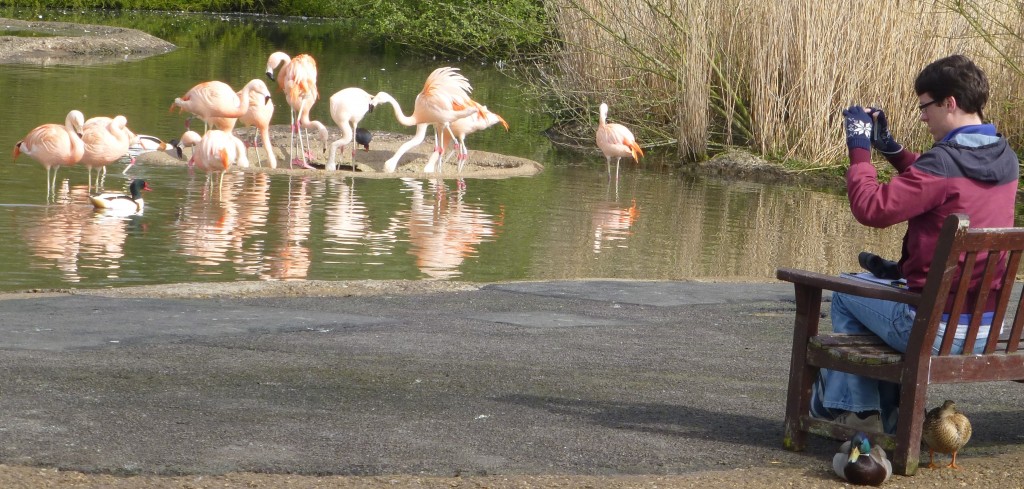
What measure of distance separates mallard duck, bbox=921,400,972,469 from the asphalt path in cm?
38

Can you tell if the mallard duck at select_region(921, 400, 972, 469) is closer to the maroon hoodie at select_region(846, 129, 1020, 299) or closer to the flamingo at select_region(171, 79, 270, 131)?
the maroon hoodie at select_region(846, 129, 1020, 299)

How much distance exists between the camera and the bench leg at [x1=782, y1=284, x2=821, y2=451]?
Answer: 4.58m

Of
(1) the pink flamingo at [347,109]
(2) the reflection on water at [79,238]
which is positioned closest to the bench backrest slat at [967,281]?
(2) the reflection on water at [79,238]

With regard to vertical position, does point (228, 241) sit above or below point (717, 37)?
below

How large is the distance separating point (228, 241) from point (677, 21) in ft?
29.1

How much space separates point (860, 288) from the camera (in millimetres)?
4320

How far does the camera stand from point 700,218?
13.1m

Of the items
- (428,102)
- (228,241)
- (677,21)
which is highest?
(677,21)

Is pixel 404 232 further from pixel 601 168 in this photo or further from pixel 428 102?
pixel 601 168

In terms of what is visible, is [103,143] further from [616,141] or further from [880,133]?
[880,133]

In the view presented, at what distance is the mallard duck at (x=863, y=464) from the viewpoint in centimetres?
422

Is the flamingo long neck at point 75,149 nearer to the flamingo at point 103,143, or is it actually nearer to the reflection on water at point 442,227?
the flamingo at point 103,143

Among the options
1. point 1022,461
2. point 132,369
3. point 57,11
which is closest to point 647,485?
point 1022,461

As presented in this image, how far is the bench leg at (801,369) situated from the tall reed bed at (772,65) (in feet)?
35.4
